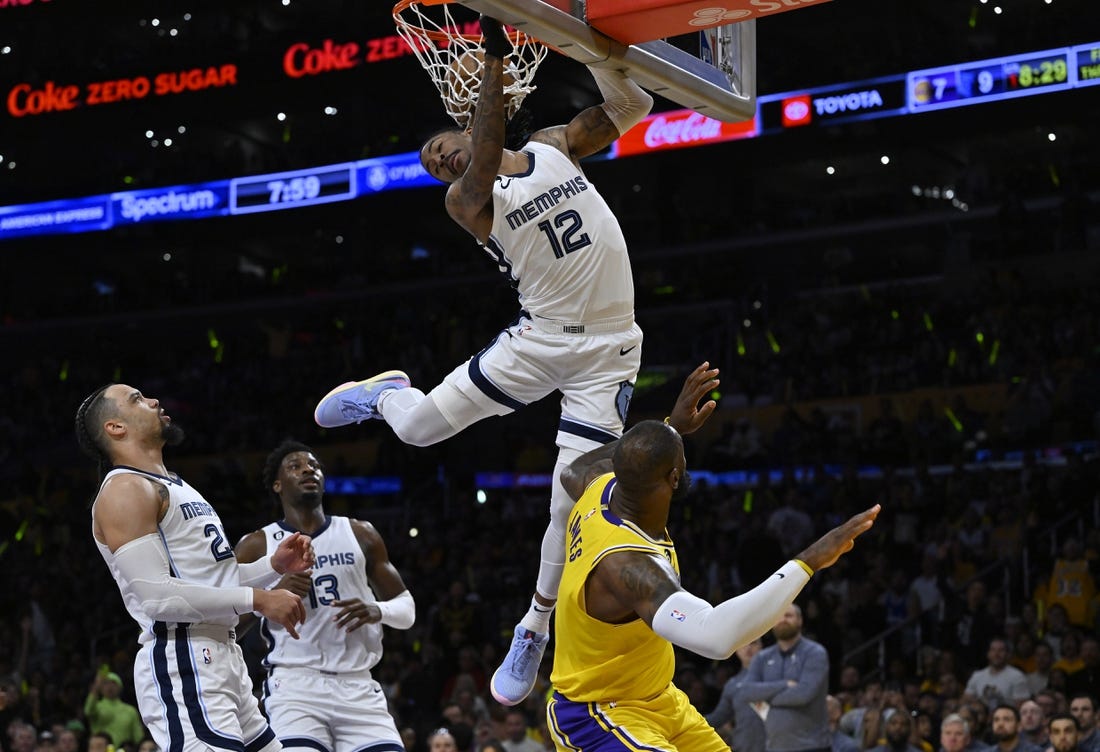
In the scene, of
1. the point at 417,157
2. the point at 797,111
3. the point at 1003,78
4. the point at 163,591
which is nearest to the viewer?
the point at 163,591

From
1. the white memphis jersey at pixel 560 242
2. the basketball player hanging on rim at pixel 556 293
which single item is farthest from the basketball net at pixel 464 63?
the white memphis jersey at pixel 560 242

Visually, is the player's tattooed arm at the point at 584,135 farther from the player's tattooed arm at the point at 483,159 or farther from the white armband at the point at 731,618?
the white armband at the point at 731,618

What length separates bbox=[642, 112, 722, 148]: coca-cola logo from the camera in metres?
Result: 23.6

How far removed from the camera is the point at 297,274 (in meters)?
30.3

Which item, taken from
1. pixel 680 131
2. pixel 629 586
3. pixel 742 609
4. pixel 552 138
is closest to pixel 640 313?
pixel 680 131

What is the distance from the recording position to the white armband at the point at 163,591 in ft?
19.9

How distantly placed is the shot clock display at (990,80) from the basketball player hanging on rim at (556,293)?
1668 cm

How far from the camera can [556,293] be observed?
20.6ft

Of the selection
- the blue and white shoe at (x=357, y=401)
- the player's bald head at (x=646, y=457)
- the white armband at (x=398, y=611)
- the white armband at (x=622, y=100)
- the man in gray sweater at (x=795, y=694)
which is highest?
the white armband at (x=622, y=100)

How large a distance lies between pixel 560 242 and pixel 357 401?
1.36m

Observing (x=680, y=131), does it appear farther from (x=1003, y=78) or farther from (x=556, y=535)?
(x=556, y=535)

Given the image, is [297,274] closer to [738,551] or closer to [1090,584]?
[738,551]

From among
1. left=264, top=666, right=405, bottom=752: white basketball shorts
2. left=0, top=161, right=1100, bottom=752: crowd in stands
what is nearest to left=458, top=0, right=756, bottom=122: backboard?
left=264, top=666, right=405, bottom=752: white basketball shorts

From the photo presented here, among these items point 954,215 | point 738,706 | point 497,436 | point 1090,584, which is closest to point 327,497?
point 497,436
